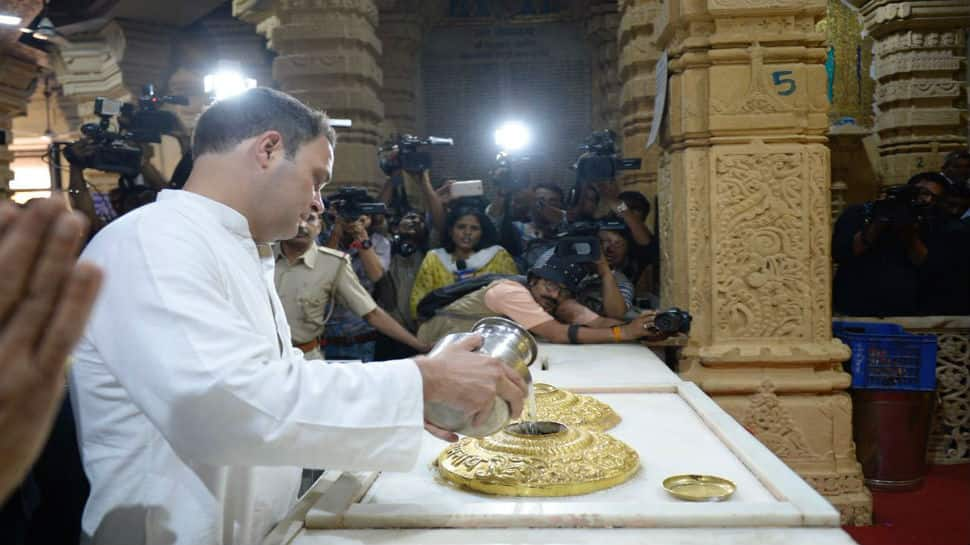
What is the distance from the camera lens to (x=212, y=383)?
108 centimetres

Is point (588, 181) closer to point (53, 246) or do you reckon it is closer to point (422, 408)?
point (422, 408)

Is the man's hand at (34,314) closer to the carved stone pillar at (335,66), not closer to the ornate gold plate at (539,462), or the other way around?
the ornate gold plate at (539,462)

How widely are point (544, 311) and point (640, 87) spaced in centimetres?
258

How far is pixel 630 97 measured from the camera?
539cm

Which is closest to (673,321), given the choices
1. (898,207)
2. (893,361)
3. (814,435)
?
(814,435)

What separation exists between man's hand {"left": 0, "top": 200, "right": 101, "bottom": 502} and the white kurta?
0.50 m

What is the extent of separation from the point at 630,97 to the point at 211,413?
4.75 meters

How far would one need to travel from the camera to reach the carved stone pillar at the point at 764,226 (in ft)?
9.24

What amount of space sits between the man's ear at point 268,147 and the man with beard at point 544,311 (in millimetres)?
1879

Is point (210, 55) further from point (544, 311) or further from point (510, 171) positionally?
point (544, 311)

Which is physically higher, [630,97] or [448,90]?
[448,90]

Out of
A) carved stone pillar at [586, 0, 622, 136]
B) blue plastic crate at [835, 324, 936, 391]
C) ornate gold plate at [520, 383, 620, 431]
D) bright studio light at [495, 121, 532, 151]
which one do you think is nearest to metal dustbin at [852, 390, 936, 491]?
blue plastic crate at [835, 324, 936, 391]

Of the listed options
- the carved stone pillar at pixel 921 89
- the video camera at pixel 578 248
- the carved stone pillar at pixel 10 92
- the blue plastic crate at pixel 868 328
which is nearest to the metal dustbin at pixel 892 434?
the blue plastic crate at pixel 868 328

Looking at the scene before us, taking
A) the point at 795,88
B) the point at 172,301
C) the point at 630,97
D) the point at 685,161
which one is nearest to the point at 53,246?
the point at 172,301
